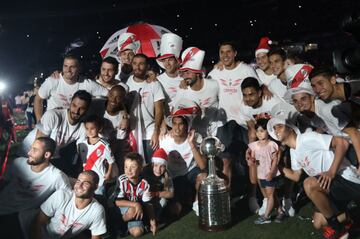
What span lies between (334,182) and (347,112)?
1.95ft

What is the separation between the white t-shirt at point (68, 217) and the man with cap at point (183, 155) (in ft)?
3.44

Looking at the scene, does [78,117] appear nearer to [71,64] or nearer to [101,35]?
[71,64]

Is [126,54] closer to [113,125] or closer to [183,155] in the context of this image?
[113,125]

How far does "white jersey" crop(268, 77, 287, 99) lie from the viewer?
475cm

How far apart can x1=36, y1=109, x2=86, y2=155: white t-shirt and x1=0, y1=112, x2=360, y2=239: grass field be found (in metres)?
1.26

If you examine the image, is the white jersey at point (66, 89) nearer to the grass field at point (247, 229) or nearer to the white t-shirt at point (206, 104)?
the white t-shirt at point (206, 104)

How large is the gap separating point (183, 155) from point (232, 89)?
971 mm

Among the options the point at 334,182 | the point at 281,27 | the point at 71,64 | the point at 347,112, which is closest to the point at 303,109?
the point at 347,112

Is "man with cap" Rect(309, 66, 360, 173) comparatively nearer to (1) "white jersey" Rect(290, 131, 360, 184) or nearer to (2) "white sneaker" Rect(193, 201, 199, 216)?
(1) "white jersey" Rect(290, 131, 360, 184)

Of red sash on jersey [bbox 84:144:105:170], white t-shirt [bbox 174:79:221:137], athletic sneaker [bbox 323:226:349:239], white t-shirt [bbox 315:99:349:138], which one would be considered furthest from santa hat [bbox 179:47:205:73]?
athletic sneaker [bbox 323:226:349:239]

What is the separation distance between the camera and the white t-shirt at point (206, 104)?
15.0ft

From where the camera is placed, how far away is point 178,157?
4422mm

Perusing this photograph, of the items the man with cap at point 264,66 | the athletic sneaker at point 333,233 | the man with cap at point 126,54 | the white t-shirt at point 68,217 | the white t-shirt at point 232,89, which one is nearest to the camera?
the athletic sneaker at point 333,233

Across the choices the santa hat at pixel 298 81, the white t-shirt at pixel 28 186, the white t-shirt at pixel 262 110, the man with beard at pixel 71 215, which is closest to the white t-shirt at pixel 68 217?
the man with beard at pixel 71 215
